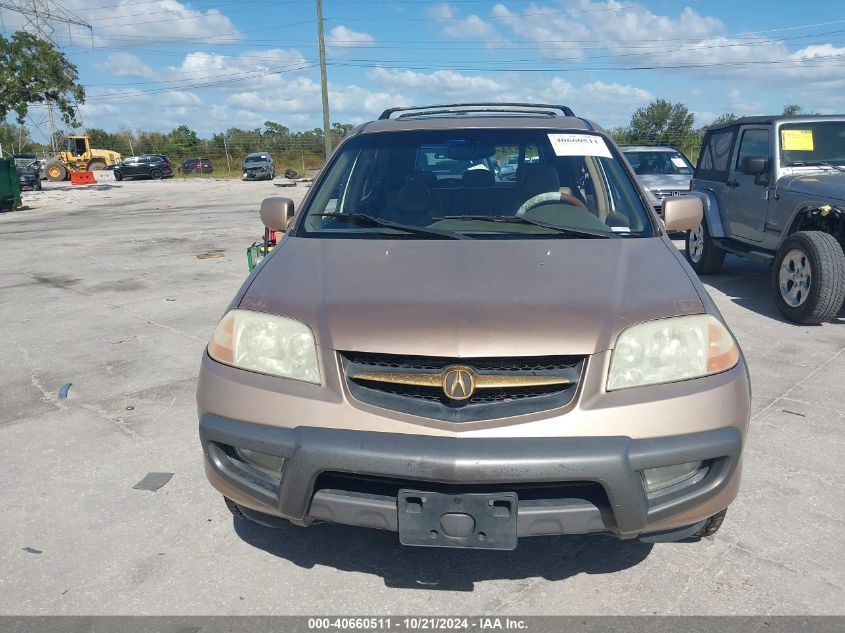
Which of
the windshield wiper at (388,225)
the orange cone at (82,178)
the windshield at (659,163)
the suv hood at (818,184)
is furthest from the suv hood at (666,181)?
the orange cone at (82,178)

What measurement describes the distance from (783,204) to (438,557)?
18.6 ft

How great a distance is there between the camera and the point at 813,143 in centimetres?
695

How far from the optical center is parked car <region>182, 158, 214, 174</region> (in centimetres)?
4575

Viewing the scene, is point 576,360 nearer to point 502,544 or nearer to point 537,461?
point 537,461

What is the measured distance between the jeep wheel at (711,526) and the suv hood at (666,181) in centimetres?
985

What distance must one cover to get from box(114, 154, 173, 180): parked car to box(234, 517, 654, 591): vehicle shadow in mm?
42330

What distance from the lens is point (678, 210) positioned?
3.58m

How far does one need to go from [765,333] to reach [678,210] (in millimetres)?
2929

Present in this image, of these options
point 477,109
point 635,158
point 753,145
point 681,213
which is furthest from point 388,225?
point 635,158

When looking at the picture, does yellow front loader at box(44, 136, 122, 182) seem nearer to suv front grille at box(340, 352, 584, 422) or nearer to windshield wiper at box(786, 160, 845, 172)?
windshield wiper at box(786, 160, 845, 172)

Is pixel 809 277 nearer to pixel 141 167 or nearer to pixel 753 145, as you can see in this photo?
pixel 753 145

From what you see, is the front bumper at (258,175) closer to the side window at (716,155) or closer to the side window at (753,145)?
the side window at (716,155)

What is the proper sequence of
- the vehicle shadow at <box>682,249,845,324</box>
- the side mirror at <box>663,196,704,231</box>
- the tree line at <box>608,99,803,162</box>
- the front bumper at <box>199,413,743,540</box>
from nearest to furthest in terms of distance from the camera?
the front bumper at <box>199,413,743,540</box>, the side mirror at <box>663,196,704,231</box>, the vehicle shadow at <box>682,249,845,324</box>, the tree line at <box>608,99,803,162</box>

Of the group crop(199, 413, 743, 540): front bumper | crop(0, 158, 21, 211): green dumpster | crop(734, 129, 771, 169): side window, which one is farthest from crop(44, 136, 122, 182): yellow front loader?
crop(199, 413, 743, 540): front bumper
